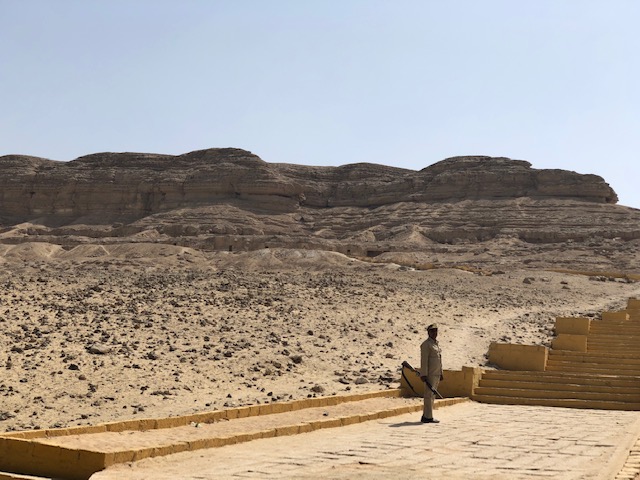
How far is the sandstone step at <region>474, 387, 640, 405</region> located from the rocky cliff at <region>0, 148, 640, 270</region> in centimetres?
5258

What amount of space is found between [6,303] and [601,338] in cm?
1361

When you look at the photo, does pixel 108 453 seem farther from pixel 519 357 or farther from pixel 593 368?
pixel 593 368

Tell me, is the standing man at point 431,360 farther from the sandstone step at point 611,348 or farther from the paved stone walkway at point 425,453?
the sandstone step at point 611,348

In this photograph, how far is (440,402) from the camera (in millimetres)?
12219

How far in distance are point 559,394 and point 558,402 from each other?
1.18ft

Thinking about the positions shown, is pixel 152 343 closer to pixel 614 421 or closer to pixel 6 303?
pixel 6 303

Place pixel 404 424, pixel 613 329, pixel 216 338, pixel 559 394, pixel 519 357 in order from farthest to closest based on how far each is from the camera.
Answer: pixel 613 329, pixel 216 338, pixel 519 357, pixel 559 394, pixel 404 424

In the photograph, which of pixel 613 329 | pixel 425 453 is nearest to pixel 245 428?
pixel 425 453

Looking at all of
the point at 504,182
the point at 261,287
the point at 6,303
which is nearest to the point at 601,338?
the point at 261,287

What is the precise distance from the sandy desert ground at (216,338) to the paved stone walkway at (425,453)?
143 inches

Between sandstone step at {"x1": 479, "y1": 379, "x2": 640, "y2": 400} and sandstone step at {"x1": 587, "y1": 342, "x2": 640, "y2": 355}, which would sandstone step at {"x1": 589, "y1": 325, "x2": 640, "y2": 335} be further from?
sandstone step at {"x1": 479, "y1": 379, "x2": 640, "y2": 400}

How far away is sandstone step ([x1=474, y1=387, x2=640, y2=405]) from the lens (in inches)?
510

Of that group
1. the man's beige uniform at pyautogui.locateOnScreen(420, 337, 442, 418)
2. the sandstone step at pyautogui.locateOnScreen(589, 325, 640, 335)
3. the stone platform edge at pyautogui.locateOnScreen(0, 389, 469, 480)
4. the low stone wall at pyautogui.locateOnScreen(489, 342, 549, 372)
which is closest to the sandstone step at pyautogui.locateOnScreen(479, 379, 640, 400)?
the low stone wall at pyautogui.locateOnScreen(489, 342, 549, 372)

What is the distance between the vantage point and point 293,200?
8569 cm
